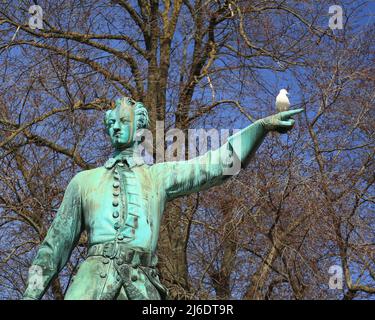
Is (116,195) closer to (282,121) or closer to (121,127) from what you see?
(121,127)

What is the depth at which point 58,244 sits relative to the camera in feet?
21.3

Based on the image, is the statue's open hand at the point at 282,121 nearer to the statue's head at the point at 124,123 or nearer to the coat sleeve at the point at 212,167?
the coat sleeve at the point at 212,167

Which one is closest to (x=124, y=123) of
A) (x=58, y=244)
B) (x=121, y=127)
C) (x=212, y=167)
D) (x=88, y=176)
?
(x=121, y=127)

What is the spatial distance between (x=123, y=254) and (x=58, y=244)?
0.45 meters

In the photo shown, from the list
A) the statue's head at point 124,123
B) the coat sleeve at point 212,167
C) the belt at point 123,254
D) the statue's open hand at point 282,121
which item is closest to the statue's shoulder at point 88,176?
the statue's head at point 124,123

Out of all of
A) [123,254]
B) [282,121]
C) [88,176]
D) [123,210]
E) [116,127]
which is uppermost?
[116,127]

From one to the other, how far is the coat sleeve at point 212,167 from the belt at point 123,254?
0.46 m

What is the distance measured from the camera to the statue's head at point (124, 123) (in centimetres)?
664

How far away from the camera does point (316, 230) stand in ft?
39.9

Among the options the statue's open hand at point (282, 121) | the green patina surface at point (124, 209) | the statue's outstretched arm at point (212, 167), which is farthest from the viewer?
the statue's outstretched arm at point (212, 167)

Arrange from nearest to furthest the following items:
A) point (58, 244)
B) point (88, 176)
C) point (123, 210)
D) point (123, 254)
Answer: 1. point (123, 254)
2. point (123, 210)
3. point (58, 244)
4. point (88, 176)

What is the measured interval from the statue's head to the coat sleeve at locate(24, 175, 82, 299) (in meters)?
0.31

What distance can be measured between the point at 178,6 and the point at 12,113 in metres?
2.41

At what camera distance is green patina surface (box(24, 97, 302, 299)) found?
244 inches
